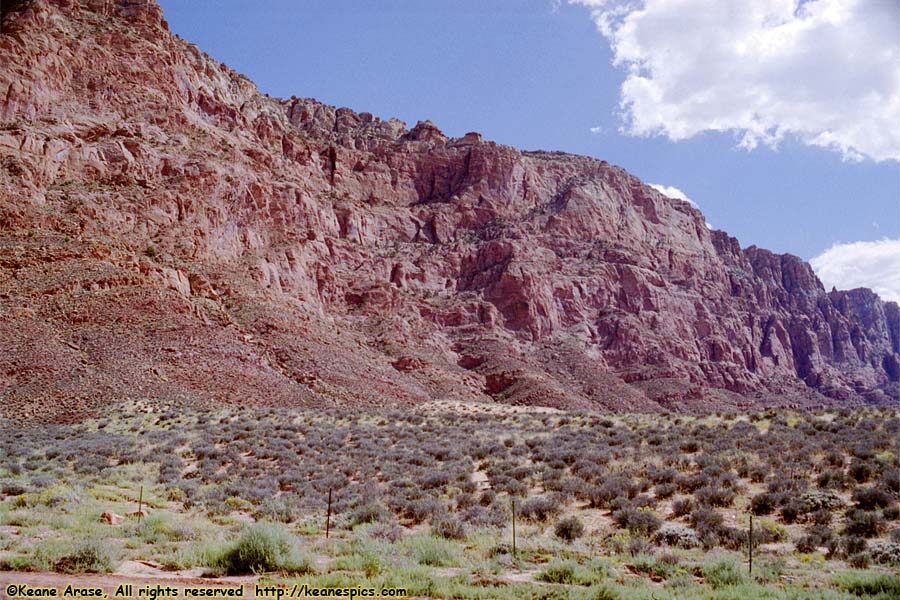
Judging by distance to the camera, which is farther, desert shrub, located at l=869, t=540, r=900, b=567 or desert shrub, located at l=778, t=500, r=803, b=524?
desert shrub, located at l=778, t=500, r=803, b=524

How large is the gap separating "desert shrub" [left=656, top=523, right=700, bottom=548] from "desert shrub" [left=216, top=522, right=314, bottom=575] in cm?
716

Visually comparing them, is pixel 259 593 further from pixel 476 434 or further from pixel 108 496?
pixel 476 434

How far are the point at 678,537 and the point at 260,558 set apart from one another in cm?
819

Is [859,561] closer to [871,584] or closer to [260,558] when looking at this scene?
[871,584]

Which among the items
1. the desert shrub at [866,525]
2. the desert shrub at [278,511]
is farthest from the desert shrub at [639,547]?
the desert shrub at [278,511]

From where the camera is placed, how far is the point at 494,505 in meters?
15.2

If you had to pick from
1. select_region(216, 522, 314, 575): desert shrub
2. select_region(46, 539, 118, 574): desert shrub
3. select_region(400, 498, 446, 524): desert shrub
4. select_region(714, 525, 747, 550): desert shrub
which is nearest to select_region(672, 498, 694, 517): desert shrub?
select_region(714, 525, 747, 550): desert shrub

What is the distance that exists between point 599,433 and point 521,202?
305 feet

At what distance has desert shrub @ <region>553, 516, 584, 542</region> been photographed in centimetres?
1275

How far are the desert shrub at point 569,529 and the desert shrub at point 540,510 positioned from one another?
0.92m

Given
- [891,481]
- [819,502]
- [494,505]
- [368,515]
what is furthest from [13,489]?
[891,481]

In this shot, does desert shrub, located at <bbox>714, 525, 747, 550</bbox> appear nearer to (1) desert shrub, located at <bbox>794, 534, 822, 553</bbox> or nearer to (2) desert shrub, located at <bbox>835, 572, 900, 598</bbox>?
(1) desert shrub, located at <bbox>794, 534, 822, 553</bbox>

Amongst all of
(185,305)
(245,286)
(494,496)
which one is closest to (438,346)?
(245,286)

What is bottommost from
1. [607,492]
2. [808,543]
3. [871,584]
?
[871,584]
